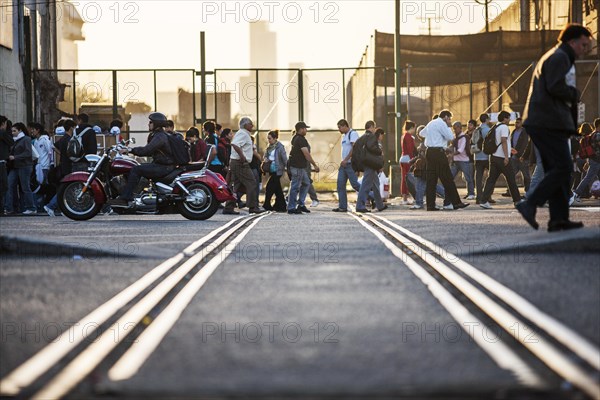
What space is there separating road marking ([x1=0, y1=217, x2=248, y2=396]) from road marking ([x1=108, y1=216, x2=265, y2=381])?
0.88 ft

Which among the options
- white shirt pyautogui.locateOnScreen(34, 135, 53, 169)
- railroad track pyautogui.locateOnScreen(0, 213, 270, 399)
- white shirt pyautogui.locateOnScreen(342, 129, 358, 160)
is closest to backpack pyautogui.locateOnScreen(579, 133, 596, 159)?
white shirt pyautogui.locateOnScreen(342, 129, 358, 160)

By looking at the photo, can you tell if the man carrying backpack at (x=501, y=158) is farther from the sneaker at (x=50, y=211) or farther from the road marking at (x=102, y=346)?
the road marking at (x=102, y=346)

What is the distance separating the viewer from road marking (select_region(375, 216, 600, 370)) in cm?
488

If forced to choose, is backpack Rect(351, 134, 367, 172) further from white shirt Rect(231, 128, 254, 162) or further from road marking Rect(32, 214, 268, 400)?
road marking Rect(32, 214, 268, 400)

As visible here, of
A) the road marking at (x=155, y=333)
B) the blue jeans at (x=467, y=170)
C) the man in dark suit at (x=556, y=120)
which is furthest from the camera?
the blue jeans at (x=467, y=170)

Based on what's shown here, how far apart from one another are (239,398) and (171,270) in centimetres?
479

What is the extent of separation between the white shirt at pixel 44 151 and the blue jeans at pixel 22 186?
743mm

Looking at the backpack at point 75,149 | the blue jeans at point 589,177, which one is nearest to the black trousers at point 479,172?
the blue jeans at point 589,177

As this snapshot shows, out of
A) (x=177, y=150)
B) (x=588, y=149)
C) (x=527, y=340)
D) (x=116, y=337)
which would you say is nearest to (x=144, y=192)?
(x=177, y=150)

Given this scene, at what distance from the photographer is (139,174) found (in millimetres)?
17250

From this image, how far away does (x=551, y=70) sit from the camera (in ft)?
34.2

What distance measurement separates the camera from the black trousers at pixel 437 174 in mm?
19922

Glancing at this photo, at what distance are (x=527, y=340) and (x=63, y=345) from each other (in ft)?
6.77

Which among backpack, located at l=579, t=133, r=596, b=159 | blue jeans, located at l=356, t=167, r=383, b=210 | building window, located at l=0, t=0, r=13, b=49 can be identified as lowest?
blue jeans, located at l=356, t=167, r=383, b=210
